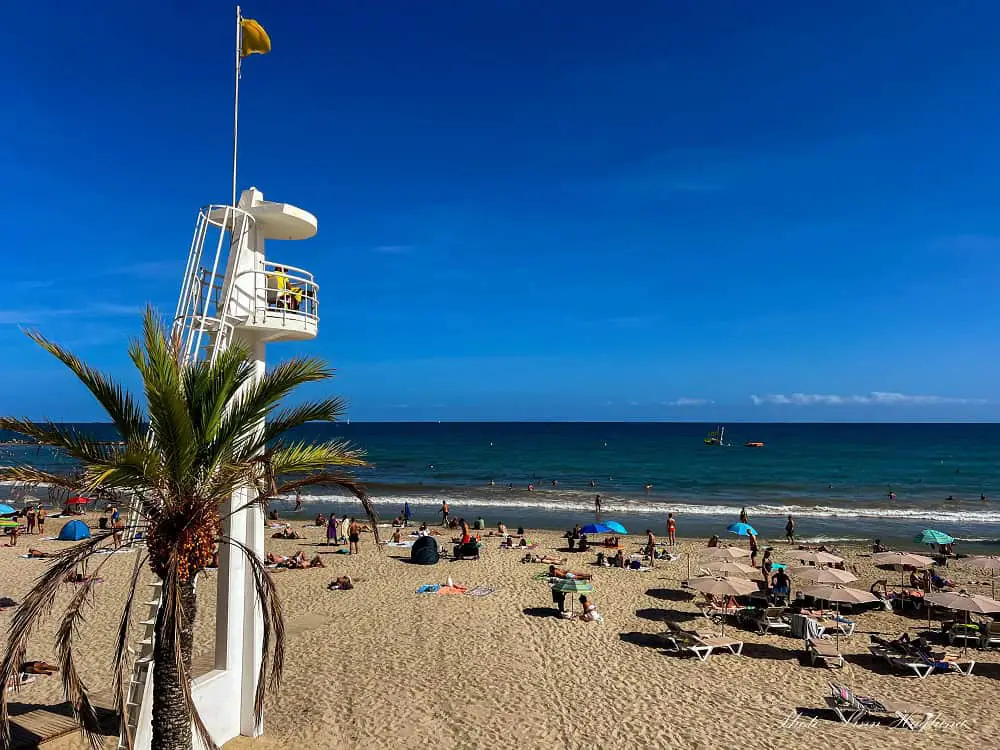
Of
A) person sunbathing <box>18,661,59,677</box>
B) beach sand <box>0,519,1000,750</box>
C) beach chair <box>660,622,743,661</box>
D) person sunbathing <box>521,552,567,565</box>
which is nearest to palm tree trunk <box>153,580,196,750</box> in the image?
beach sand <box>0,519,1000,750</box>

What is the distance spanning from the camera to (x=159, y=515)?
602cm

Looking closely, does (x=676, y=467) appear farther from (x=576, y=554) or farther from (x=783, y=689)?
(x=783, y=689)

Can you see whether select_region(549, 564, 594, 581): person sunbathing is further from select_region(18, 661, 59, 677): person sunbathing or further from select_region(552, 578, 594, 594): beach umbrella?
select_region(18, 661, 59, 677): person sunbathing

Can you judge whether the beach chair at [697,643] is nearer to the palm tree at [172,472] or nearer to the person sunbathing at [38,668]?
the palm tree at [172,472]

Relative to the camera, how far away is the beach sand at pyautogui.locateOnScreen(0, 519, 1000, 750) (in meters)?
10.1

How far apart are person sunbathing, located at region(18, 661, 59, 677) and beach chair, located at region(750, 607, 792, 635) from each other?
14637mm

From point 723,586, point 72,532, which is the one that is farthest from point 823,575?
point 72,532

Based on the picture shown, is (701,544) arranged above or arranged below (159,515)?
below

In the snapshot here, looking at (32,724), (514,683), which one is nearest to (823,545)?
(514,683)

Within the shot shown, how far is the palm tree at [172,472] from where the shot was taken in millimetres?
5637

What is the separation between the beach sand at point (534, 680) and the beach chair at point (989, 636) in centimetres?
78

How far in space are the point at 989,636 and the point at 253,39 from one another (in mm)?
18709

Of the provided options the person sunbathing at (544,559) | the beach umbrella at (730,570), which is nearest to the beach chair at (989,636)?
the beach umbrella at (730,570)

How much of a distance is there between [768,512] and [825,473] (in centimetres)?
3131
